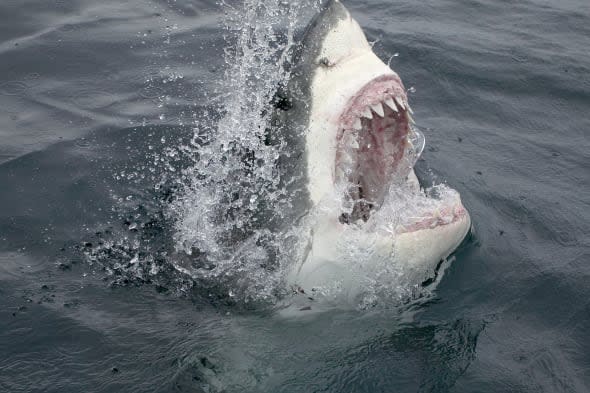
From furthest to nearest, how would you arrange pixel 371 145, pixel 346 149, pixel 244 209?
pixel 244 209 < pixel 371 145 < pixel 346 149

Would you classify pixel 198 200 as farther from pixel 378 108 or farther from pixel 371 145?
pixel 378 108

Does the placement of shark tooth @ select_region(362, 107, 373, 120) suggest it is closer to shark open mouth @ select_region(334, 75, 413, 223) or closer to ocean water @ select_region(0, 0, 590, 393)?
shark open mouth @ select_region(334, 75, 413, 223)

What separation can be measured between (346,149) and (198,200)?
1233 millimetres

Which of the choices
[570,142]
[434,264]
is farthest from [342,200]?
[570,142]

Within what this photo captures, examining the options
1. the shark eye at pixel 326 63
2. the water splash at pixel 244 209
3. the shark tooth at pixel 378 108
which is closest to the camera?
the shark tooth at pixel 378 108

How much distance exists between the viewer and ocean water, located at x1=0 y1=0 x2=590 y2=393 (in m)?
3.58

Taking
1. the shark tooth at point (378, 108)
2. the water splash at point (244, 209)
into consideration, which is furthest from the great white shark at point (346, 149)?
the water splash at point (244, 209)

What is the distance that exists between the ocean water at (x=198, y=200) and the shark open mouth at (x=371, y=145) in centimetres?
55

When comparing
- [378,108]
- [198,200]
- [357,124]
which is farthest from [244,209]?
[378,108]

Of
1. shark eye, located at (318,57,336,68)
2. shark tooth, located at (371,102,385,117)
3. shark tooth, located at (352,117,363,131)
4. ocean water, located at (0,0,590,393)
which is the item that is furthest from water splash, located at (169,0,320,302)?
shark tooth, located at (371,102,385,117)

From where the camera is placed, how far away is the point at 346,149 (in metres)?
3.29

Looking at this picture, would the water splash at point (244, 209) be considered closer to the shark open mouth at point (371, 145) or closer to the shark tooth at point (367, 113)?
the shark open mouth at point (371, 145)

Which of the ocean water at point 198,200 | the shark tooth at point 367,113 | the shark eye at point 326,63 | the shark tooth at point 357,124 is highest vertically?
the shark eye at point 326,63

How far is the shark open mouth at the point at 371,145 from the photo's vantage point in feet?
10.4
